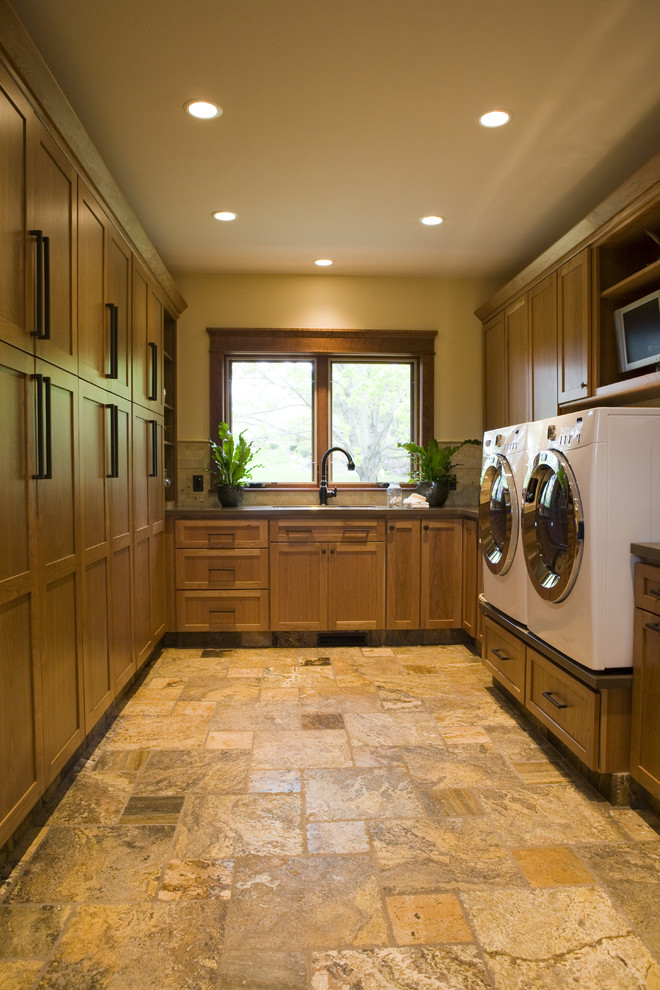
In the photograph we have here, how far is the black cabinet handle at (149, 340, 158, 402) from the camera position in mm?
3676

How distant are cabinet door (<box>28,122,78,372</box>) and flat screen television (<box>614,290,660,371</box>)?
232cm

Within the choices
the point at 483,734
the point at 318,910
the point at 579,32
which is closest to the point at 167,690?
the point at 483,734

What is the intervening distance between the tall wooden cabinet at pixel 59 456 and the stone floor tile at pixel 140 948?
0.36 m

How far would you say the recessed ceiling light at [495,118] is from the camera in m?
2.60

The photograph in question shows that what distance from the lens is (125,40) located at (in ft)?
7.14

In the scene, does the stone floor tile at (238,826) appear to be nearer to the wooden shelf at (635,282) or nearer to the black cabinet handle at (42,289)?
the black cabinet handle at (42,289)

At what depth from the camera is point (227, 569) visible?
411cm

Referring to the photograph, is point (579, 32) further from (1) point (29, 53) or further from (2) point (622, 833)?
(2) point (622, 833)

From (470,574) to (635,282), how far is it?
6.31ft

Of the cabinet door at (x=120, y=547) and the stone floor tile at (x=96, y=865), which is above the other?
the cabinet door at (x=120, y=547)

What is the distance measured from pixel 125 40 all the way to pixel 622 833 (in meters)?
2.97

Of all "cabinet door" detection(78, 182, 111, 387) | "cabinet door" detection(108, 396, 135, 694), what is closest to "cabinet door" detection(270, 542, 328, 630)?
"cabinet door" detection(108, 396, 135, 694)

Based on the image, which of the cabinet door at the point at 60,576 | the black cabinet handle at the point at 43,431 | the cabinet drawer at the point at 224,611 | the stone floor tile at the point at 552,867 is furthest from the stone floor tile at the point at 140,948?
the cabinet drawer at the point at 224,611

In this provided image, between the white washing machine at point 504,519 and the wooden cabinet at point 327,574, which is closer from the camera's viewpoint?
the white washing machine at point 504,519
